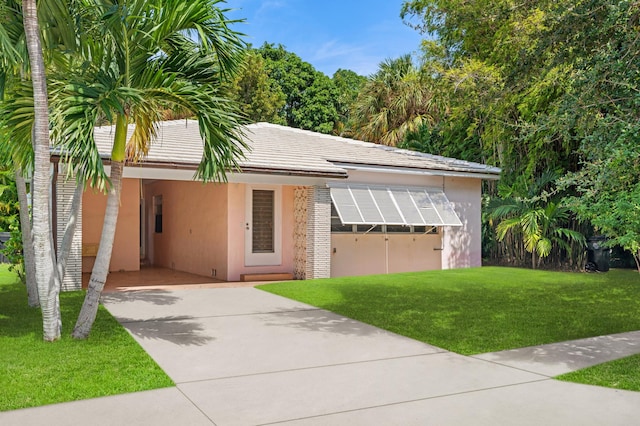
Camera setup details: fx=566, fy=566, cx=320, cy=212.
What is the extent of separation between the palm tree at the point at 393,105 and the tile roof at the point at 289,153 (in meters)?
9.24

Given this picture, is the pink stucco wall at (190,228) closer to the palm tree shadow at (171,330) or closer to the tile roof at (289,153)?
the tile roof at (289,153)

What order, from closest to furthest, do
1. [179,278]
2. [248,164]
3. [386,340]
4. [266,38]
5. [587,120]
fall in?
[587,120], [386,340], [248,164], [179,278], [266,38]

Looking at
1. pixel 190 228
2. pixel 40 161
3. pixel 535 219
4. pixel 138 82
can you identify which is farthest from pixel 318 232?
pixel 40 161

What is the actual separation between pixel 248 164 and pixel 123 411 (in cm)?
1061

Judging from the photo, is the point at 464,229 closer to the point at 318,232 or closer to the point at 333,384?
the point at 318,232

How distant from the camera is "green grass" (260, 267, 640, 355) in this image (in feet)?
31.2

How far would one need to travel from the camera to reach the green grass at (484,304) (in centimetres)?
952

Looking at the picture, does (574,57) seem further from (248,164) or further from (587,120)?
(248,164)

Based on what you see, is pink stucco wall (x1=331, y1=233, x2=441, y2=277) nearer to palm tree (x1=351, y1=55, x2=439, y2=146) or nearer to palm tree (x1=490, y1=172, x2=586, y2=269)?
palm tree (x1=490, y1=172, x2=586, y2=269)

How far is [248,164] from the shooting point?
1570cm

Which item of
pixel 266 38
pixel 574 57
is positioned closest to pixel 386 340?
pixel 574 57

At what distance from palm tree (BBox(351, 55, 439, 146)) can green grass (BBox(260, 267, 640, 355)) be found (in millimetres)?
14526

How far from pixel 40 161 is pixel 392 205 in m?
12.2

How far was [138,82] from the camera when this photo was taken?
870 centimetres
